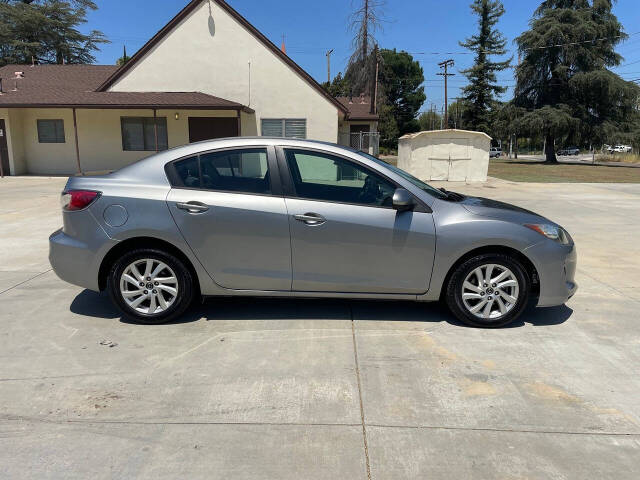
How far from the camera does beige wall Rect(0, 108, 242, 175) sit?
66.5 feet

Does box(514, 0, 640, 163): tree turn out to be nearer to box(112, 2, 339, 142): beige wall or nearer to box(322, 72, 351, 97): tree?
box(322, 72, 351, 97): tree

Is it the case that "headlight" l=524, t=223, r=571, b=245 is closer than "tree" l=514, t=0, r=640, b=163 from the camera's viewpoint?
Yes

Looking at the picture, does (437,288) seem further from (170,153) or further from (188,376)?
(170,153)

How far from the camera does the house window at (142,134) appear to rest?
2032 cm

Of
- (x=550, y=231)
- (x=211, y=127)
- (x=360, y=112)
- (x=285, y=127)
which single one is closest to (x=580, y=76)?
(x=360, y=112)

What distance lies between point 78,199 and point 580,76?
141 ft

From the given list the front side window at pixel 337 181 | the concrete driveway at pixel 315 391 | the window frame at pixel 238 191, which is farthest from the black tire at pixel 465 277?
the window frame at pixel 238 191

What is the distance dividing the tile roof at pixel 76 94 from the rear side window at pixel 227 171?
14.1 meters

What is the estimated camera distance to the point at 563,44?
39.6 metres

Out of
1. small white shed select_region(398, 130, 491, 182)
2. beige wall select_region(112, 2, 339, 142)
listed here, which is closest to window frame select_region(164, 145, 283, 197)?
beige wall select_region(112, 2, 339, 142)

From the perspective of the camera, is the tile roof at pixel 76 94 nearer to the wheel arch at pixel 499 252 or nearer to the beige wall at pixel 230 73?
the beige wall at pixel 230 73

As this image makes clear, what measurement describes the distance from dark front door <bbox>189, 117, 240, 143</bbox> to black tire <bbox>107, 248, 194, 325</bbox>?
649 inches

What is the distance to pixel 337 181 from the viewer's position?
14.4 ft

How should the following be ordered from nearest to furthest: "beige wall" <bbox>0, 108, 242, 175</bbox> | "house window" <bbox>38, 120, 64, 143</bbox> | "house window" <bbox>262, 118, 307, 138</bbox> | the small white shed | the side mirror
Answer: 1. the side mirror
2. "house window" <bbox>262, 118, 307, 138</bbox>
3. "beige wall" <bbox>0, 108, 242, 175</bbox>
4. "house window" <bbox>38, 120, 64, 143</bbox>
5. the small white shed
